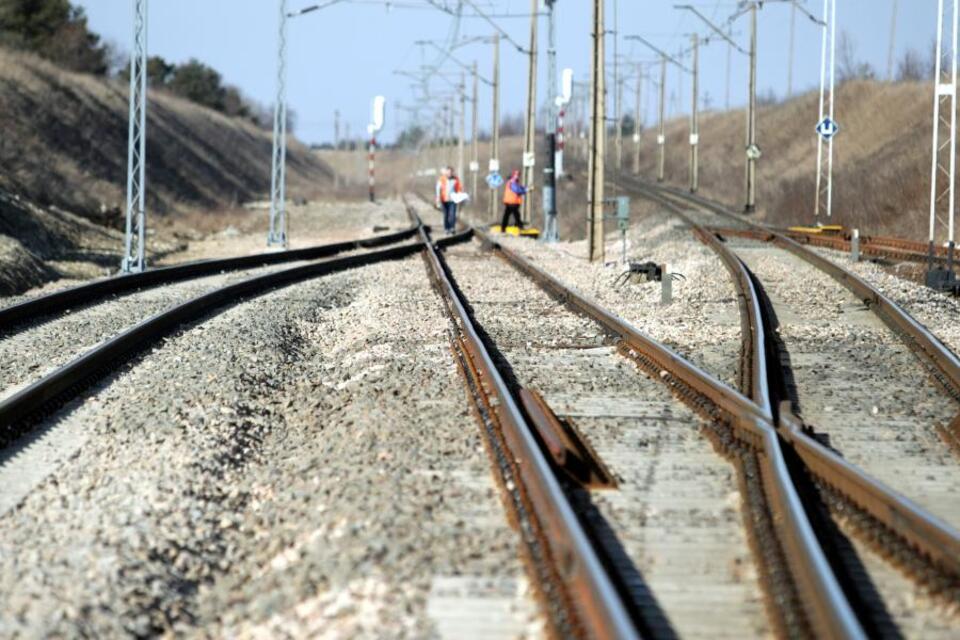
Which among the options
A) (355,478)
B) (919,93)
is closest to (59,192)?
(355,478)

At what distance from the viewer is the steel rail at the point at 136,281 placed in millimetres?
15758

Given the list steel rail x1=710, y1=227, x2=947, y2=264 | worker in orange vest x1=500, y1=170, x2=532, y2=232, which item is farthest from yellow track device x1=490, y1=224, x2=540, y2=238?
steel rail x1=710, y1=227, x2=947, y2=264

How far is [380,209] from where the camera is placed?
66250 millimetres

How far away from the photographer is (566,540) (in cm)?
586

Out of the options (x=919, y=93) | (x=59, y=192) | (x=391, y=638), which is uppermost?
(x=919, y=93)

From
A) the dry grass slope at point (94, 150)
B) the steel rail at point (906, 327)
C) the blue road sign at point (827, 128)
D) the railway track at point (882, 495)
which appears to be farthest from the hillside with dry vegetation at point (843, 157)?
the railway track at point (882, 495)

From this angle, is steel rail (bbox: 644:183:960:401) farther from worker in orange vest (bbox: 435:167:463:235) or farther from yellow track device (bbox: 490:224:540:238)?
worker in orange vest (bbox: 435:167:463:235)

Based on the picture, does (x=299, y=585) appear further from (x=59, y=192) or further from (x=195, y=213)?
(x=195, y=213)

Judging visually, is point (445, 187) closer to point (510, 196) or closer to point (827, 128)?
point (510, 196)

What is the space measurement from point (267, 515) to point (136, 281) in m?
14.8

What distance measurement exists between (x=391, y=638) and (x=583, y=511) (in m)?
1.90

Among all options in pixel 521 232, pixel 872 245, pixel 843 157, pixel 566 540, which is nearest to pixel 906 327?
pixel 566 540

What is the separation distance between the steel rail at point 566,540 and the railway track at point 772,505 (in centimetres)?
21

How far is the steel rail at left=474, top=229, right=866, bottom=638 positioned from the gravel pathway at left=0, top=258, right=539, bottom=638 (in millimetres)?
1037
